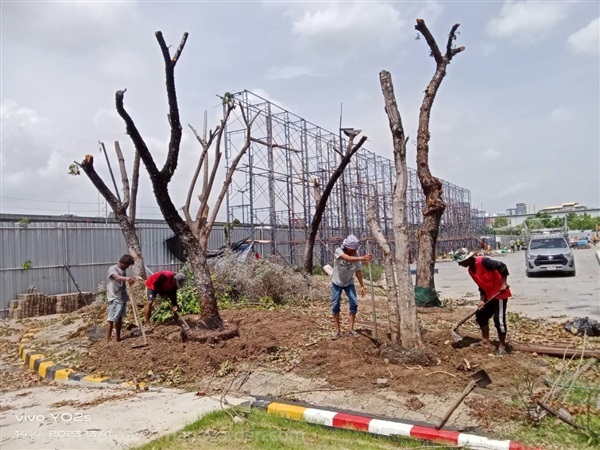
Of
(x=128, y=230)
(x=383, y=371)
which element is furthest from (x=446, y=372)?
(x=128, y=230)

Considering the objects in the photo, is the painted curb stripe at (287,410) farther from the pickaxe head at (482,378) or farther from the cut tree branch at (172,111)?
the cut tree branch at (172,111)

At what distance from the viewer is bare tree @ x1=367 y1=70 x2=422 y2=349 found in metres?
6.00

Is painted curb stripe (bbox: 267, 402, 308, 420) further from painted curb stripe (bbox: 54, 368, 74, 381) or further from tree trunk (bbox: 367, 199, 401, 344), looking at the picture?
painted curb stripe (bbox: 54, 368, 74, 381)

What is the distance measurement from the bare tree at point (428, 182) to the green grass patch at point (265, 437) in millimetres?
7633

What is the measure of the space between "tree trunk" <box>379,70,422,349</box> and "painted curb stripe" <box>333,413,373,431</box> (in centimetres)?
171

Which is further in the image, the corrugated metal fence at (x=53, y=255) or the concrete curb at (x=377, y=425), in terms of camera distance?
the corrugated metal fence at (x=53, y=255)

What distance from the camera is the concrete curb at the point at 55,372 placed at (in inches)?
243

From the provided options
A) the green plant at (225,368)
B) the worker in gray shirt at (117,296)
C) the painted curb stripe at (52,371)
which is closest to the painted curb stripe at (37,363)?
the painted curb stripe at (52,371)

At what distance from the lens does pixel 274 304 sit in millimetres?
11562

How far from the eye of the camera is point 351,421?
441 centimetres

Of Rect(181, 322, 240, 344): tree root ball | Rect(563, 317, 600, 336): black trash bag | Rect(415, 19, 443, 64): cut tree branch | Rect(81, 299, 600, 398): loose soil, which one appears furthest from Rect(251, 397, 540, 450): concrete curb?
Rect(415, 19, 443, 64): cut tree branch

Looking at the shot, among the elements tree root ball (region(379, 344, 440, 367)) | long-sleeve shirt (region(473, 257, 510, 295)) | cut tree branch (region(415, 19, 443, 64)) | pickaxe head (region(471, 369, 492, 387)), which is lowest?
pickaxe head (region(471, 369, 492, 387))

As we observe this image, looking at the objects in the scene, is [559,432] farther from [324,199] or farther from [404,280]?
[324,199]

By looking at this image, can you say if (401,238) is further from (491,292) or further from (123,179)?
(123,179)
